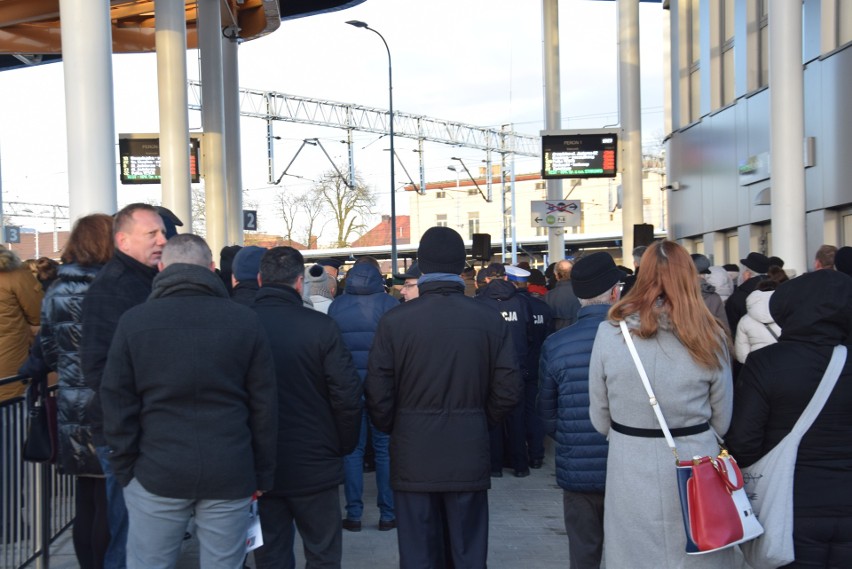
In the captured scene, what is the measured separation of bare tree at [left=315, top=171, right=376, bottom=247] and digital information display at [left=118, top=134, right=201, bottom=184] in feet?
133

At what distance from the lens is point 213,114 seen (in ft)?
62.6

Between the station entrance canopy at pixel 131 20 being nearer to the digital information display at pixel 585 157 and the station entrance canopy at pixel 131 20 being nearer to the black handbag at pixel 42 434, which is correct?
the digital information display at pixel 585 157

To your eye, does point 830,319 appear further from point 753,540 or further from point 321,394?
point 321,394

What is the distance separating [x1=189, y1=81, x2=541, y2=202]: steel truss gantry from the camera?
1652 inches

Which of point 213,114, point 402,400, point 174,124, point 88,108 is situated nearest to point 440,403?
point 402,400

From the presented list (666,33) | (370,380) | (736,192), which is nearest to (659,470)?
(370,380)

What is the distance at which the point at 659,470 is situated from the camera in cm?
402

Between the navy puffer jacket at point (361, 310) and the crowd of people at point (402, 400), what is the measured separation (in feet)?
4.90

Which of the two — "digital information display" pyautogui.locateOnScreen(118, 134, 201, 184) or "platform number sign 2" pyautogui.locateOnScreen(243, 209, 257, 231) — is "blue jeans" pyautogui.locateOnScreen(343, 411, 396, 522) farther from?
"platform number sign 2" pyautogui.locateOnScreen(243, 209, 257, 231)

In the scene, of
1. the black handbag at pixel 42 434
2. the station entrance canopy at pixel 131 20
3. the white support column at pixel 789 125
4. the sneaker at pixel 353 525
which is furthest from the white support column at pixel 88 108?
the station entrance canopy at pixel 131 20

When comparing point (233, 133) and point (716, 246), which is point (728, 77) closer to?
point (716, 246)

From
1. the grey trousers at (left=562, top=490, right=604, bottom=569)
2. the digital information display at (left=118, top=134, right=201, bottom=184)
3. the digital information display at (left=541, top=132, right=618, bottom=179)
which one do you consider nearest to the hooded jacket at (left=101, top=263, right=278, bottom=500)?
the grey trousers at (left=562, top=490, right=604, bottom=569)

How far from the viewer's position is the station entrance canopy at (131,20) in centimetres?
2044

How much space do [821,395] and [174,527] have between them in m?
2.90
